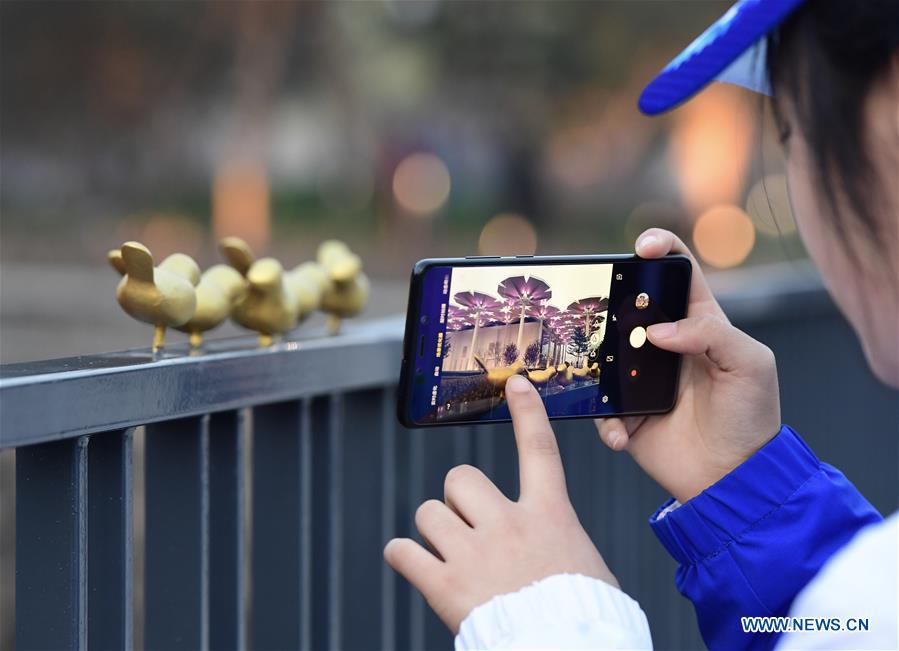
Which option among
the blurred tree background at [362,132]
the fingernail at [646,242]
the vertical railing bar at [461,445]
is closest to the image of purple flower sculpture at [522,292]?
the fingernail at [646,242]

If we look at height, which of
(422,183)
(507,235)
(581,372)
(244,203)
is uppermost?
(422,183)

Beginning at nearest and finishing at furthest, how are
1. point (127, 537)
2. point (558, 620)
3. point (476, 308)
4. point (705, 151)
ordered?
1. point (558, 620)
2. point (127, 537)
3. point (476, 308)
4. point (705, 151)

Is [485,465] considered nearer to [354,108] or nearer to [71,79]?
[354,108]

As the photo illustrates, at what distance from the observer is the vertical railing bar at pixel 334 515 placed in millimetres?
1899

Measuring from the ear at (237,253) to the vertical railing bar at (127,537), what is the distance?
44cm

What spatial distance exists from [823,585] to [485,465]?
1.28 m

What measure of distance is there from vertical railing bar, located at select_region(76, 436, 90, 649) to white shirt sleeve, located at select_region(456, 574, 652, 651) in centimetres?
46

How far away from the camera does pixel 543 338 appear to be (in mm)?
1563

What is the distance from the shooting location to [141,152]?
27.3 meters

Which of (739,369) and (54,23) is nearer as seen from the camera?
(739,369)

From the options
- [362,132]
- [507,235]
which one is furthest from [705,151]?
[362,132]

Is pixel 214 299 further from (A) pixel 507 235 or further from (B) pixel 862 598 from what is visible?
(A) pixel 507 235

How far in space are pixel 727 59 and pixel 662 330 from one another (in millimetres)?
442

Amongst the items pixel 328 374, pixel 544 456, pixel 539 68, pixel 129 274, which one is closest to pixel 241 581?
pixel 328 374
